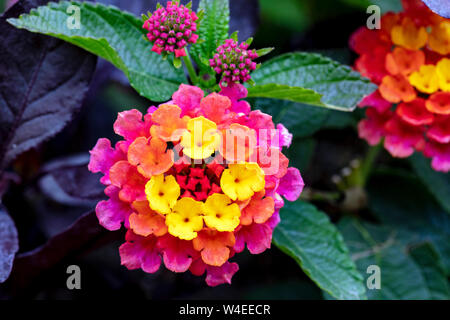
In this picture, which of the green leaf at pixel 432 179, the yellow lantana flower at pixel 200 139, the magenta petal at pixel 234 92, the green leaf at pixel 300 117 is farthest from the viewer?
the green leaf at pixel 432 179

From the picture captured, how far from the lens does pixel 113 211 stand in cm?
71

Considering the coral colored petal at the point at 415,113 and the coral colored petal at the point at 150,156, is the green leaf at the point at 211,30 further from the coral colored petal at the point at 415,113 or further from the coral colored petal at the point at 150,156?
the coral colored petal at the point at 415,113

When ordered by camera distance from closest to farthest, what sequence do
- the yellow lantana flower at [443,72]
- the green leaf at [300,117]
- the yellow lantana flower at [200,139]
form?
the yellow lantana flower at [200,139] → the yellow lantana flower at [443,72] → the green leaf at [300,117]

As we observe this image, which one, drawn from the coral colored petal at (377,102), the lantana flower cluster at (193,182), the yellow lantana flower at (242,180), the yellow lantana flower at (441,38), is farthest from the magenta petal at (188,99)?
the yellow lantana flower at (441,38)

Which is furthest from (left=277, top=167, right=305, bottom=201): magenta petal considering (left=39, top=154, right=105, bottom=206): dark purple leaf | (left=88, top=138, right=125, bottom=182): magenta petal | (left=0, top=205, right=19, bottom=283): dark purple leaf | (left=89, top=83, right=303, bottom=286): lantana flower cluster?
(left=0, top=205, right=19, bottom=283): dark purple leaf

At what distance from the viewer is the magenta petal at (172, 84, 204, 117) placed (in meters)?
0.72

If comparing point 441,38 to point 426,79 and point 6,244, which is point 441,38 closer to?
point 426,79

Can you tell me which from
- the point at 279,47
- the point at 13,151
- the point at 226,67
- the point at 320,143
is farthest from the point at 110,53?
the point at 320,143

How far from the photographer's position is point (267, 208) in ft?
2.22

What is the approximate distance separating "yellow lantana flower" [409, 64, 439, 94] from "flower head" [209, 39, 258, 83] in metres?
0.32

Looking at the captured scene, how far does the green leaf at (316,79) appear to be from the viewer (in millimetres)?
836

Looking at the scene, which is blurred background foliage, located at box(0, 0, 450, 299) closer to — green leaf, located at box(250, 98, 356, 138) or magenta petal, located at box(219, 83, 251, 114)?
green leaf, located at box(250, 98, 356, 138)

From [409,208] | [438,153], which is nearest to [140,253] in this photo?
[438,153]

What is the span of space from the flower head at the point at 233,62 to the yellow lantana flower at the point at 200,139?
0.10 m
